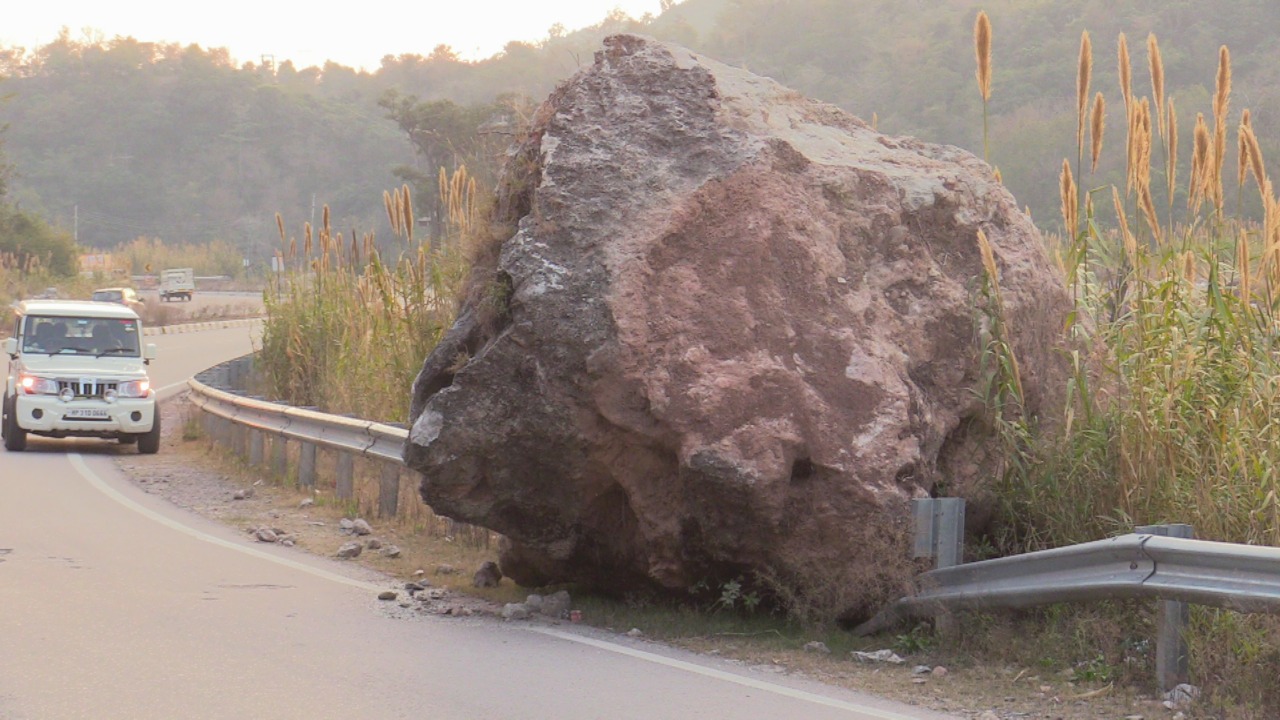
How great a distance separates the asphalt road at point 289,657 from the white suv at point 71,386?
7326 mm

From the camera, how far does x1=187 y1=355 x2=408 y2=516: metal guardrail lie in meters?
12.0

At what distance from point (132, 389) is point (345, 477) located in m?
6.05

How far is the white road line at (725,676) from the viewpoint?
6473 mm

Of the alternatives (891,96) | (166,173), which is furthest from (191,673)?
(166,173)

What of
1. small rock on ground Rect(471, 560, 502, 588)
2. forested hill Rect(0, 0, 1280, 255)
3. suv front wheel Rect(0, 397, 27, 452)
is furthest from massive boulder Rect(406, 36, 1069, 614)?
forested hill Rect(0, 0, 1280, 255)

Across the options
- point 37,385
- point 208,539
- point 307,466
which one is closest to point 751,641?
point 208,539

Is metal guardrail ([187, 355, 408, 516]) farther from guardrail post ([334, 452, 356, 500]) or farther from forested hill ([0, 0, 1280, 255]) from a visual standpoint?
forested hill ([0, 0, 1280, 255])

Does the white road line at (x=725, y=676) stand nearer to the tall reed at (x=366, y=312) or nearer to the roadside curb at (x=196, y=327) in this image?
the tall reed at (x=366, y=312)

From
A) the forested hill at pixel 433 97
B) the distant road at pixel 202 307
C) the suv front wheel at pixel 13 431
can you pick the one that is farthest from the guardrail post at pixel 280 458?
the distant road at pixel 202 307

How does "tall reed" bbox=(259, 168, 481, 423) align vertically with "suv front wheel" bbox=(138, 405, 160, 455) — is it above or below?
above

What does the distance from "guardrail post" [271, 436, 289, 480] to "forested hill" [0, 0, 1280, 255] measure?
19.9 m

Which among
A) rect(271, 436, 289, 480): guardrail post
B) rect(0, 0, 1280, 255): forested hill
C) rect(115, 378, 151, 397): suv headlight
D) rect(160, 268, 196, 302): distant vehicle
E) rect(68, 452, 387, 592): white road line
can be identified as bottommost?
rect(68, 452, 387, 592): white road line

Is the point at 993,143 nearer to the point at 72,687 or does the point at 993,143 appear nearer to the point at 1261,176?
the point at 1261,176

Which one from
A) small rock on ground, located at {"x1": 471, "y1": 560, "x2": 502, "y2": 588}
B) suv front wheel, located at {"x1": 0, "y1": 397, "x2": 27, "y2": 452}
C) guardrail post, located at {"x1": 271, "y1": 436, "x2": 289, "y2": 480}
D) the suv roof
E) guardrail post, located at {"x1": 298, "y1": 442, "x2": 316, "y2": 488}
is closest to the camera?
small rock on ground, located at {"x1": 471, "y1": 560, "x2": 502, "y2": 588}
